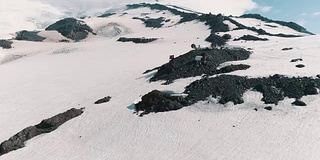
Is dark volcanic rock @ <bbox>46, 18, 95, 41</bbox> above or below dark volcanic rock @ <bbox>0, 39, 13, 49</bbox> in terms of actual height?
above

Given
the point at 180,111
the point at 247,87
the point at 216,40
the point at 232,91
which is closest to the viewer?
the point at 180,111

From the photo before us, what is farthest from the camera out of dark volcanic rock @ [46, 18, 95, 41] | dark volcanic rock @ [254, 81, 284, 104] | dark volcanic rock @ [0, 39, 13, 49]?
dark volcanic rock @ [46, 18, 95, 41]

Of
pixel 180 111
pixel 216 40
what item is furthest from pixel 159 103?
pixel 216 40

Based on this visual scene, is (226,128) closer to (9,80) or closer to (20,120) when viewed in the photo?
(20,120)

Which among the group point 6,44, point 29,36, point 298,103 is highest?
point 298,103

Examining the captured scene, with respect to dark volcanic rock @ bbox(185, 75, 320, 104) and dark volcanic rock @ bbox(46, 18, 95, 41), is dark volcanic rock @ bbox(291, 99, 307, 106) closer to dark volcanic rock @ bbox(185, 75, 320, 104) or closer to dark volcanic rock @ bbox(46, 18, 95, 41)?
dark volcanic rock @ bbox(185, 75, 320, 104)

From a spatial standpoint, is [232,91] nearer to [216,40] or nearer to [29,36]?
[216,40]

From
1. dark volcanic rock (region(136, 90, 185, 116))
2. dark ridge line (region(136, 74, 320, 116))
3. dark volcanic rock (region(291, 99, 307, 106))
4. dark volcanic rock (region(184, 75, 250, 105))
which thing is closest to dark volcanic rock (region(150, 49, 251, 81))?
dark volcanic rock (region(184, 75, 250, 105))
